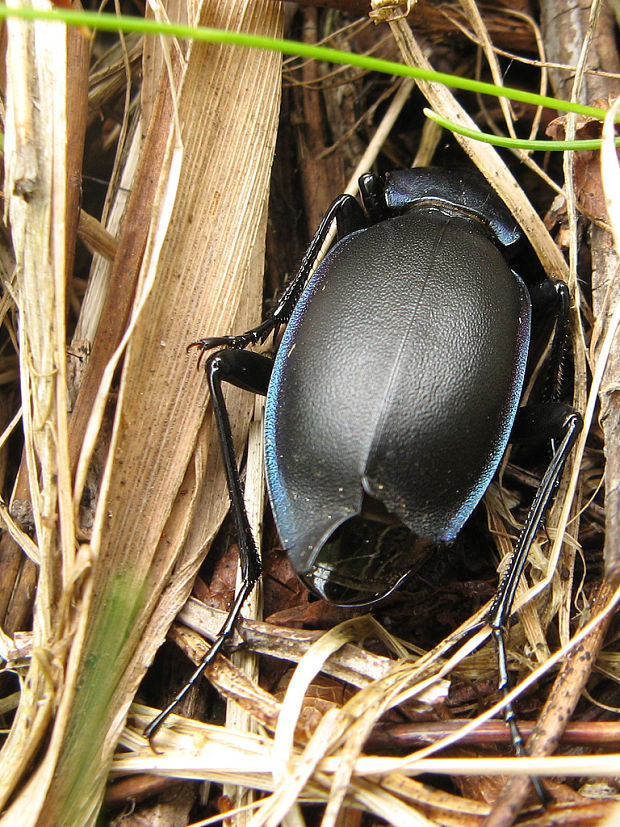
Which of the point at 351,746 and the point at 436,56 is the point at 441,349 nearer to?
the point at 351,746

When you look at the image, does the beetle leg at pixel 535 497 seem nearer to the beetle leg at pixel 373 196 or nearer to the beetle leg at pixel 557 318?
the beetle leg at pixel 557 318

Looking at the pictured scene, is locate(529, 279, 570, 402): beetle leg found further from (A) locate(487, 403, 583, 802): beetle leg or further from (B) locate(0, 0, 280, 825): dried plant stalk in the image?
(B) locate(0, 0, 280, 825): dried plant stalk

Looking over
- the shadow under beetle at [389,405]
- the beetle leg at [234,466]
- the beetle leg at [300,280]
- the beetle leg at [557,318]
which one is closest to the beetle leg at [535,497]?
the shadow under beetle at [389,405]

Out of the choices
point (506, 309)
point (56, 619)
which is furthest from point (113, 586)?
point (506, 309)

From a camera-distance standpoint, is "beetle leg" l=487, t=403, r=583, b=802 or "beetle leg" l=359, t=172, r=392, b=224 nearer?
"beetle leg" l=487, t=403, r=583, b=802

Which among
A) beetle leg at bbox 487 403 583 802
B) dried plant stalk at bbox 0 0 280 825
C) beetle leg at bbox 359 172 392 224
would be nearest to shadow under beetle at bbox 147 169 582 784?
beetle leg at bbox 487 403 583 802

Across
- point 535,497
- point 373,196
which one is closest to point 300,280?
point 373,196

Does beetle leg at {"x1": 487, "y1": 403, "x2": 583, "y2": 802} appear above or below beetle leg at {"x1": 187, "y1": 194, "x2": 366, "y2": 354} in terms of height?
below
